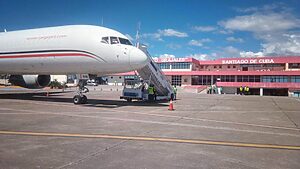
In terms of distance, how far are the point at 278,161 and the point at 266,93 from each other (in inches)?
2317

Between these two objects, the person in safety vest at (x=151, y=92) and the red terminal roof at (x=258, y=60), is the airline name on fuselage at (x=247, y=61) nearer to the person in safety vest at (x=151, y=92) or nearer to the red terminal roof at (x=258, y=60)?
the red terminal roof at (x=258, y=60)

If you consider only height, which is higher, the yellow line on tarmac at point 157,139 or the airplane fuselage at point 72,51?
the airplane fuselage at point 72,51

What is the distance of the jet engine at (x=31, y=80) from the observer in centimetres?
2336

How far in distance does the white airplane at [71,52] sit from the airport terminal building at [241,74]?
3646 cm

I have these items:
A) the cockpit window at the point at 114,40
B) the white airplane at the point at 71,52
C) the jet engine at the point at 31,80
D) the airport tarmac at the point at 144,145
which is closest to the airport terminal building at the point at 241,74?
the jet engine at the point at 31,80

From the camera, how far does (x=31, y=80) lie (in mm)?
23359

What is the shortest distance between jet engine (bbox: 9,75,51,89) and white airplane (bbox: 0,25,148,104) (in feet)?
8.02

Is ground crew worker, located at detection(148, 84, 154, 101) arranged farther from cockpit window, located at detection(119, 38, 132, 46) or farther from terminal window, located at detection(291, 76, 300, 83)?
terminal window, located at detection(291, 76, 300, 83)

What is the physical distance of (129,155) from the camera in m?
6.30

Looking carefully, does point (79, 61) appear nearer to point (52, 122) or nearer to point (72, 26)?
point (72, 26)

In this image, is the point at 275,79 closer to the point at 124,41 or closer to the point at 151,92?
the point at 151,92

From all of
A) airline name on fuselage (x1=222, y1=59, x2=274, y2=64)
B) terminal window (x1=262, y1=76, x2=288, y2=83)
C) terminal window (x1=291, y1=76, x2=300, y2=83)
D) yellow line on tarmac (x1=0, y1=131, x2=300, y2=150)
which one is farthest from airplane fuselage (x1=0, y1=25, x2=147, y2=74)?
airline name on fuselage (x1=222, y1=59, x2=274, y2=64)

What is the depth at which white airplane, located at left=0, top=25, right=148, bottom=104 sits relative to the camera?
54.0 ft

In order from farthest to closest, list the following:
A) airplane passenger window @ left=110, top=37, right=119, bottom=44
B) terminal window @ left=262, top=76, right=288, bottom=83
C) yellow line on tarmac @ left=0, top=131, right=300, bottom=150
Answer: terminal window @ left=262, top=76, right=288, bottom=83 < airplane passenger window @ left=110, top=37, right=119, bottom=44 < yellow line on tarmac @ left=0, top=131, right=300, bottom=150
